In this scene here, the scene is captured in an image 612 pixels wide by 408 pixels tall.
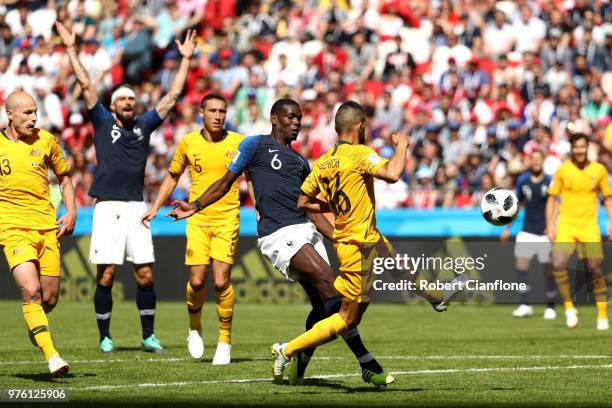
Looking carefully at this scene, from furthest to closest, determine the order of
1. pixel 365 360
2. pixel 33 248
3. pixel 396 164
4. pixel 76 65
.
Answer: pixel 76 65
pixel 33 248
pixel 365 360
pixel 396 164

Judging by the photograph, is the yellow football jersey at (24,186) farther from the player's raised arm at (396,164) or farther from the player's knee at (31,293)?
the player's raised arm at (396,164)

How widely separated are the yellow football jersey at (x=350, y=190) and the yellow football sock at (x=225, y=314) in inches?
114

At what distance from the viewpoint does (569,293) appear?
1906cm

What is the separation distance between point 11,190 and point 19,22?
22744mm

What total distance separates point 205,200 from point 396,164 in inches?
88.5

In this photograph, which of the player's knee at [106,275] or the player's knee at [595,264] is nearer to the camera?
the player's knee at [106,275]

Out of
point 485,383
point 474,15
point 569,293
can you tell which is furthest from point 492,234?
point 485,383

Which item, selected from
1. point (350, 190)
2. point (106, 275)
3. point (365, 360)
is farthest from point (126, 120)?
point (365, 360)

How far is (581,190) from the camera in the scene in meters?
18.5

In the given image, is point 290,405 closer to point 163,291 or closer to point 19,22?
point 163,291

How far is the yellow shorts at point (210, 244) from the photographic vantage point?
1337cm

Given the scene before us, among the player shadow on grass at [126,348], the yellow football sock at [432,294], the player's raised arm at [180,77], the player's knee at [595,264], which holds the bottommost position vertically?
the player shadow on grass at [126,348]

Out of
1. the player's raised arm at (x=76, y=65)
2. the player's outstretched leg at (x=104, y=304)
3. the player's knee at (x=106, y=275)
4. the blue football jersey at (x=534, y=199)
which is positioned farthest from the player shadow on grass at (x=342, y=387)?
the blue football jersey at (x=534, y=199)

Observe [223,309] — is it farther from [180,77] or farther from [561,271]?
[561,271]
